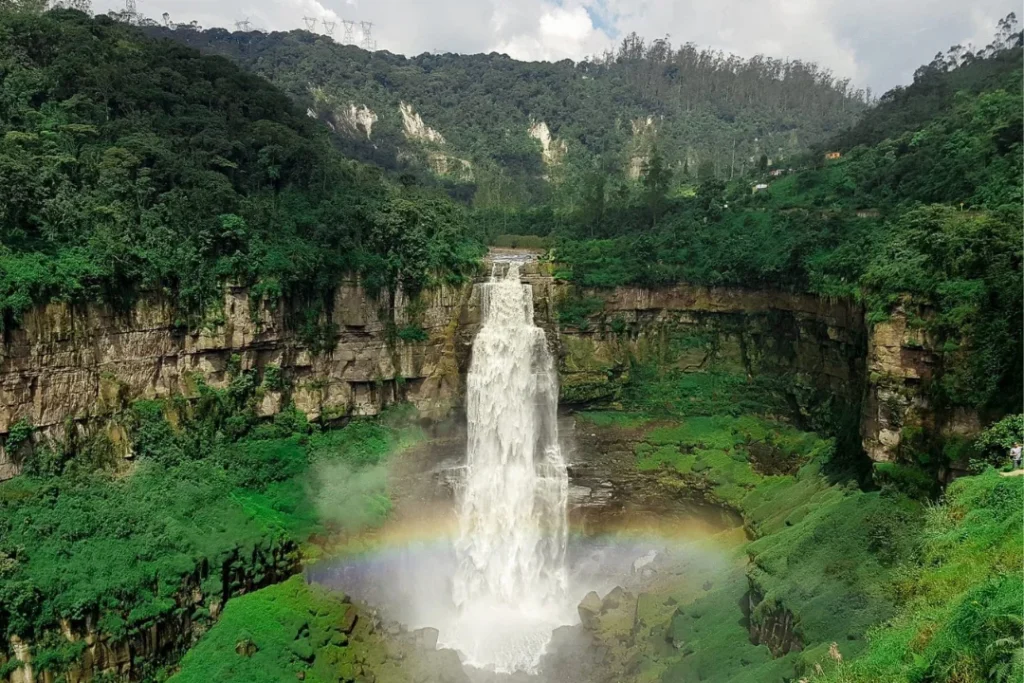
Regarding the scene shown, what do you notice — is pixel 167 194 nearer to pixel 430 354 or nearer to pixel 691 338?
pixel 430 354

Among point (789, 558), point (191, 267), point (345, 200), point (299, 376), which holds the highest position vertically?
point (345, 200)

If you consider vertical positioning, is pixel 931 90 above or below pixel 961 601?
above

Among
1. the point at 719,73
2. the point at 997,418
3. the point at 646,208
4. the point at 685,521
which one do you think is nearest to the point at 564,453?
the point at 685,521

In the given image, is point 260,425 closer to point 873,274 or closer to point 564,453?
point 564,453

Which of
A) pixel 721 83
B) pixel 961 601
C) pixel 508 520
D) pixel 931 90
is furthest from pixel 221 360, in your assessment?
pixel 721 83

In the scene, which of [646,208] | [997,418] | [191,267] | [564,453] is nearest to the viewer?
[997,418]

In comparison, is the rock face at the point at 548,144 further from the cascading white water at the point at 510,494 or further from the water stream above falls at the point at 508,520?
the water stream above falls at the point at 508,520
